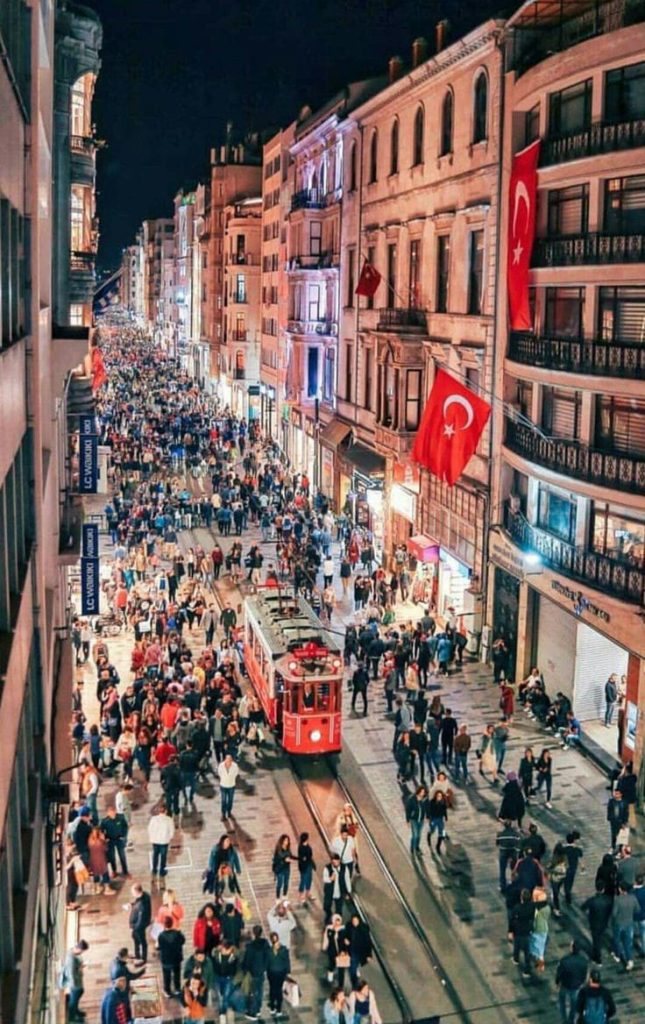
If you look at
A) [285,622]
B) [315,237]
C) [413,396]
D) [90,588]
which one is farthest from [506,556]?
[315,237]

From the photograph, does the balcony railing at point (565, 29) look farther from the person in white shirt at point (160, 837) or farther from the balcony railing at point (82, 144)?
the person in white shirt at point (160, 837)

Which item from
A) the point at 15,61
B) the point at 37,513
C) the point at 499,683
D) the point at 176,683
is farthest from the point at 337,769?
the point at 15,61

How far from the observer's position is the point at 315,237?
185 feet

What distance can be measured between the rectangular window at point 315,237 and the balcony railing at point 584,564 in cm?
2880

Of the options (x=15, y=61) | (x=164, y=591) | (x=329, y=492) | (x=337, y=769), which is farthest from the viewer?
(x=329, y=492)

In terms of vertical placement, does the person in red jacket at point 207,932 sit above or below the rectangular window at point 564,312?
below

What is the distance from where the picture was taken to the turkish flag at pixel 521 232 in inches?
1118

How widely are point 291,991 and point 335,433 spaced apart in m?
36.2

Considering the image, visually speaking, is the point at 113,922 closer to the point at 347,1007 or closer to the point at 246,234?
the point at 347,1007

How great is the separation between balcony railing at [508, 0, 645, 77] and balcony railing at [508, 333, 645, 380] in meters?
7.07

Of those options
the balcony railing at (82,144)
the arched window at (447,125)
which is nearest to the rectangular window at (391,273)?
the arched window at (447,125)

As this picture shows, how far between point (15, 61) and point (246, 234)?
247 feet

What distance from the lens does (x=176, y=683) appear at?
84.5 ft

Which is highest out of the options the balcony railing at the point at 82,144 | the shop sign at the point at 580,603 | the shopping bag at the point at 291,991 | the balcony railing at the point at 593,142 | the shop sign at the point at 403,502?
the balcony railing at the point at 82,144
